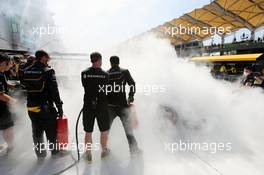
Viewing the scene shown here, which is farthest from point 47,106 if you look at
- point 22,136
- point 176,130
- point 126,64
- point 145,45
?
point 145,45

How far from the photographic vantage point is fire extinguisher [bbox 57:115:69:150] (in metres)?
3.47

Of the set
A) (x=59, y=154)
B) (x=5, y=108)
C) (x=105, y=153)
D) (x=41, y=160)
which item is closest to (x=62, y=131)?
(x=59, y=154)

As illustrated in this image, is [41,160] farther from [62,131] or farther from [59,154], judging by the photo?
[62,131]

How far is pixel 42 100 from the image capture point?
3318 millimetres

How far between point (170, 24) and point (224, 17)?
507 cm

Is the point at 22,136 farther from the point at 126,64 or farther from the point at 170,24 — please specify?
the point at 170,24

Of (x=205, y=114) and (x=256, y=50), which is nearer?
(x=205, y=114)

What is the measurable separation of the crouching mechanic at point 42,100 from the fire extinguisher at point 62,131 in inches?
2.1

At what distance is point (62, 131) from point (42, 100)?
0.57m

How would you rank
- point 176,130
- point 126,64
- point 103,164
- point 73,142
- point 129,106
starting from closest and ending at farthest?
point 103,164 → point 129,106 → point 73,142 → point 176,130 → point 126,64

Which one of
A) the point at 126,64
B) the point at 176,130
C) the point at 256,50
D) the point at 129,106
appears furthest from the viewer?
the point at 256,50


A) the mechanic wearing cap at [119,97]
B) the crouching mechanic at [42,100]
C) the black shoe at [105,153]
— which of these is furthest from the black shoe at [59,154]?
the mechanic wearing cap at [119,97]

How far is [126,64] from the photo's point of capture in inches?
261

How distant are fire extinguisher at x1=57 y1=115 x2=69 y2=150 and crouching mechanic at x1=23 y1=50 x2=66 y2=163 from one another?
54mm
